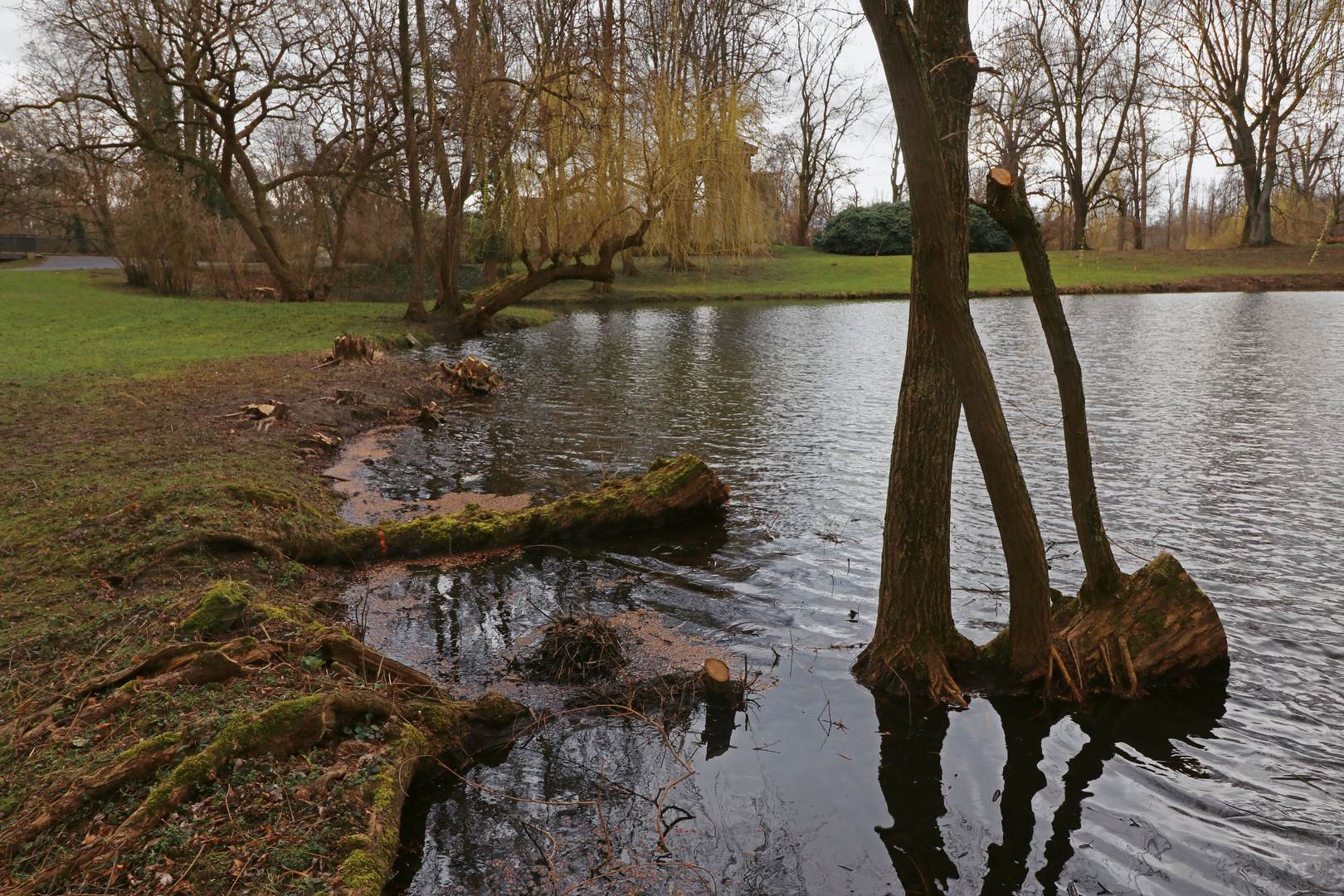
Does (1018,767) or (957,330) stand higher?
(957,330)

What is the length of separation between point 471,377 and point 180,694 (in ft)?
41.2

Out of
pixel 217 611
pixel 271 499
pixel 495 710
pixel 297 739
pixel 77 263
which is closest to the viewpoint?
pixel 297 739

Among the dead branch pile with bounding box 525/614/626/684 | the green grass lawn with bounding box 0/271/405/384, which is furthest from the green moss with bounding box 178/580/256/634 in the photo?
the green grass lawn with bounding box 0/271/405/384

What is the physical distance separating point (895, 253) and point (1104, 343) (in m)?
31.8

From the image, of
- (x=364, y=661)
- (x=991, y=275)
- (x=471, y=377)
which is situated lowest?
(x=364, y=661)

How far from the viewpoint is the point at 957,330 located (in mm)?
4516

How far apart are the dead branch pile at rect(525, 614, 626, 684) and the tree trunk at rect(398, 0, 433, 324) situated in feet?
67.0

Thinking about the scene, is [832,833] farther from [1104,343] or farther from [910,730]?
[1104,343]

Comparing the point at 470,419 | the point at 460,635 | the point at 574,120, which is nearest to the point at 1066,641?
the point at 460,635

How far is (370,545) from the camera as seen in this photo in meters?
7.17

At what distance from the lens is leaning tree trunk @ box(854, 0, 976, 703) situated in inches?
193

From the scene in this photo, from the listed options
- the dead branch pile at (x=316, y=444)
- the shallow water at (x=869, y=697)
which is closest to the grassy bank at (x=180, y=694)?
the shallow water at (x=869, y=697)

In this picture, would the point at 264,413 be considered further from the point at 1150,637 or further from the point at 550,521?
the point at 1150,637

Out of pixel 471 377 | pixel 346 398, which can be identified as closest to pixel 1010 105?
pixel 346 398
